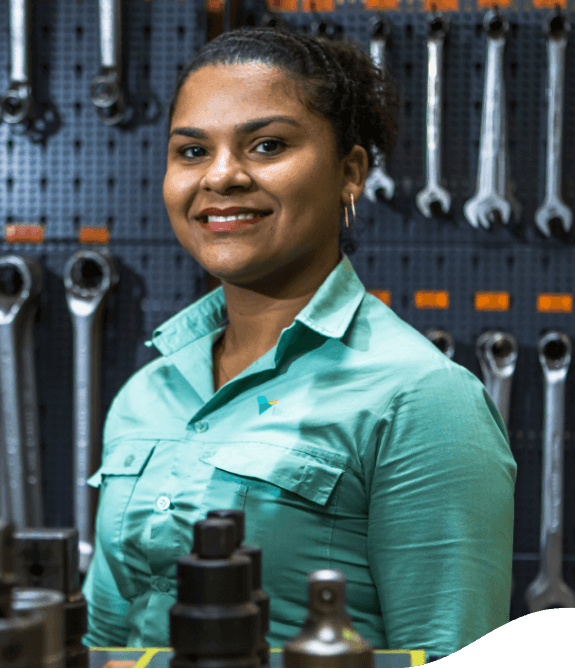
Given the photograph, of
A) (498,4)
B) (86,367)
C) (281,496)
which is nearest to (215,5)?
(498,4)

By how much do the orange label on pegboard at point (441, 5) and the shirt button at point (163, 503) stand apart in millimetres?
1698

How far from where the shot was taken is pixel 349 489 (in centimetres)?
99

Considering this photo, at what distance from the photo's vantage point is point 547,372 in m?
2.13

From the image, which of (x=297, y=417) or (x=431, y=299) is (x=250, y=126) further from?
(x=431, y=299)

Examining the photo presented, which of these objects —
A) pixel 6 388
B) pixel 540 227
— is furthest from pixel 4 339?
pixel 540 227

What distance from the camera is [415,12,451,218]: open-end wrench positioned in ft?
7.09

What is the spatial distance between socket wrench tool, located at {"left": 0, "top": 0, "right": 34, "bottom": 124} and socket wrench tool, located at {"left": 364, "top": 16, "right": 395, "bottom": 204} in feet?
3.02

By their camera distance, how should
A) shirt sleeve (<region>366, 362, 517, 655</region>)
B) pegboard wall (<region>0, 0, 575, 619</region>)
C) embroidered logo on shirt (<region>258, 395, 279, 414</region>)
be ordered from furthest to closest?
pegboard wall (<region>0, 0, 575, 619</region>), embroidered logo on shirt (<region>258, 395, 279, 414</region>), shirt sleeve (<region>366, 362, 517, 655</region>)

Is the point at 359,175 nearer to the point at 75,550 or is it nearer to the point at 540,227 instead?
the point at 75,550

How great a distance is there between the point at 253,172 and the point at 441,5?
141cm

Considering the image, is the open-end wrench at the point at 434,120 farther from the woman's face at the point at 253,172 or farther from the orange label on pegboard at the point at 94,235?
the woman's face at the point at 253,172

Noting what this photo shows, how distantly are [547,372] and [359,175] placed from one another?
112cm

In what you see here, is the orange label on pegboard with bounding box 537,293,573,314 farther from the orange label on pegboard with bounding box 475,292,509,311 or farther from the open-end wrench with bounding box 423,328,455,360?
the open-end wrench with bounding box 423,328,455,360

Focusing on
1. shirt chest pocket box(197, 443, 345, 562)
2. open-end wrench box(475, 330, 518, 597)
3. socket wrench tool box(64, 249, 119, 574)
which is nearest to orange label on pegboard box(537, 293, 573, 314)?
open-end wrench box(475, 330, 518, 597)
